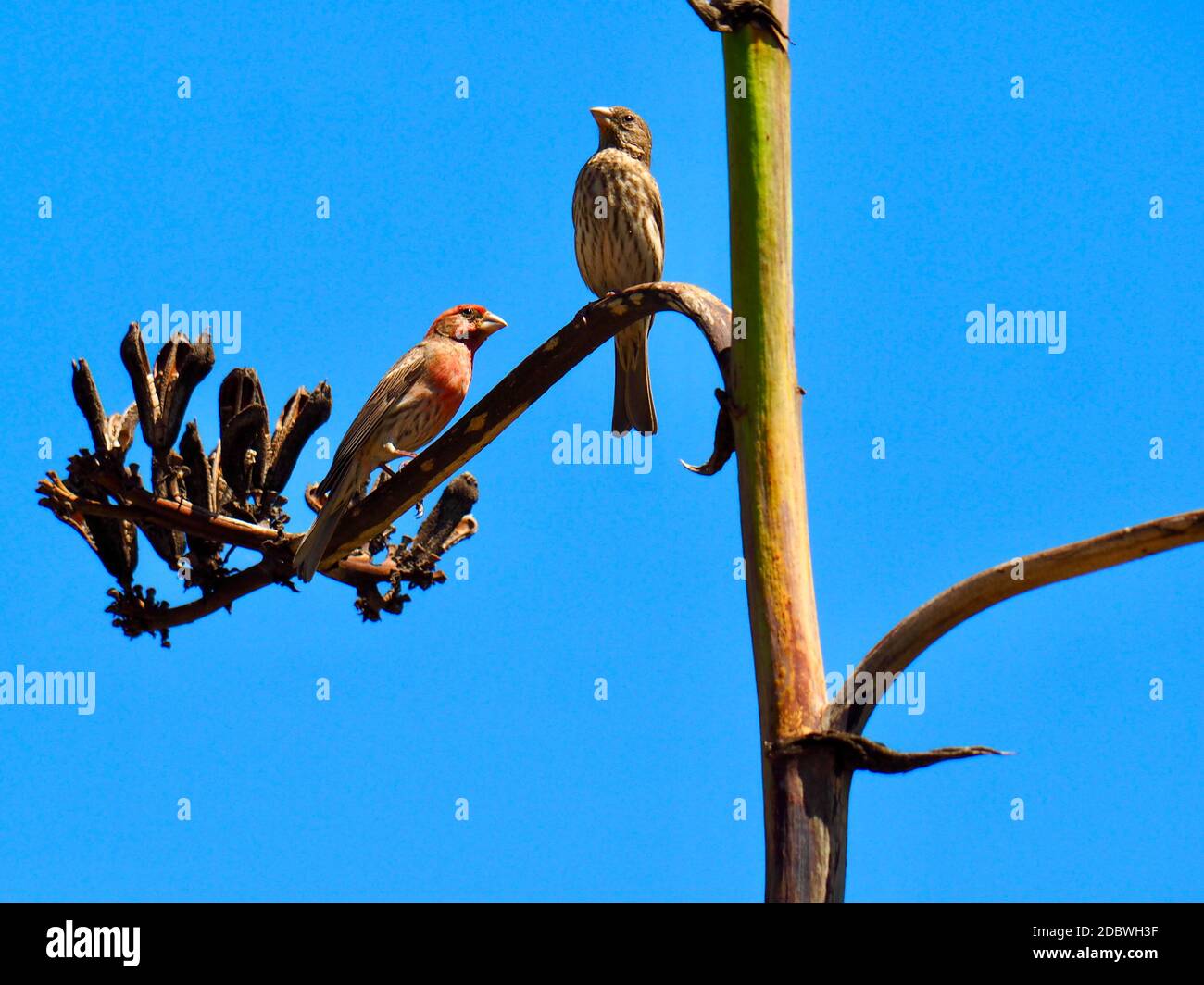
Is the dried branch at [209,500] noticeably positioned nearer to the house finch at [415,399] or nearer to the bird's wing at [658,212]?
the house finch at [415,399]

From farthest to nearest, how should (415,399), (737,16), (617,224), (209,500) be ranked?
1. (617,224)
2. (415,399)
3. (209,500)
4. (737,16)

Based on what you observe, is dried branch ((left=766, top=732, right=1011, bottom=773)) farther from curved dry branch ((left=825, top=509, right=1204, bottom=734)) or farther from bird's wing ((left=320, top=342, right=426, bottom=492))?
bird's wing ((left=320, top=342, right=426, bottom=492))

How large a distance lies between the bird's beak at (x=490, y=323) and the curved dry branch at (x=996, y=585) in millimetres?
4342

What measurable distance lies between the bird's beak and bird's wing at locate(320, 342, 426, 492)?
0.42 m

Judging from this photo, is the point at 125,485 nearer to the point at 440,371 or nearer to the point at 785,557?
the point at 440,371

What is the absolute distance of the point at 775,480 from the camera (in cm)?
312

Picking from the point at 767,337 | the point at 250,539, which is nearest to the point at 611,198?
the point at 250,539

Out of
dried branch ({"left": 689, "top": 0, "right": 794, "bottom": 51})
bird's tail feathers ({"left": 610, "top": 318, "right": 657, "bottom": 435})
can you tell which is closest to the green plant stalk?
dried branch ({"left": 689, "top": 0, "right": 794, "bottom": 51})

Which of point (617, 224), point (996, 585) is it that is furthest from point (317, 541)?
point (617, 224)

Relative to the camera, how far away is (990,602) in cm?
284

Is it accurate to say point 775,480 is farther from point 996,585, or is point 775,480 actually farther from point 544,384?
point 544,384

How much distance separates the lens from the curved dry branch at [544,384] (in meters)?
3.38

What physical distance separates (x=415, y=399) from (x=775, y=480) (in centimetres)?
354
